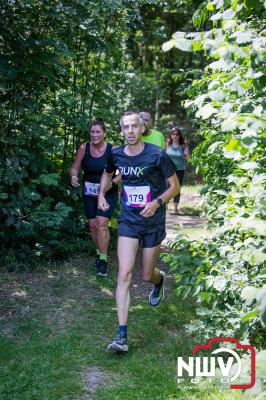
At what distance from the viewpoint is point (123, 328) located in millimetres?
4520

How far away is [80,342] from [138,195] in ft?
4.81

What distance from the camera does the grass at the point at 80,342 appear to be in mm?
3934

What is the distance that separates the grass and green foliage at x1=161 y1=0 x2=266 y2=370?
0.58 metres

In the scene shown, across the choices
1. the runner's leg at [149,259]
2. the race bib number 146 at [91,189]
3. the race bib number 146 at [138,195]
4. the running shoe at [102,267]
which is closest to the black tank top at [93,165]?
the race bib number 146 at [91,189]

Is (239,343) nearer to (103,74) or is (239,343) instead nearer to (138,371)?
(138,371)

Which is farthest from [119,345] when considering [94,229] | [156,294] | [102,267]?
[94,229]

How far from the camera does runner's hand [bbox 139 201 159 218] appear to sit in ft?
15.4

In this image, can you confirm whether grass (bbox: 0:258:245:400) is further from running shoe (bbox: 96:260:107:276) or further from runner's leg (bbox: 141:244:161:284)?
runner's leg (bbox: 141:244:161:284)

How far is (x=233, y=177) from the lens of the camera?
12.3 feet

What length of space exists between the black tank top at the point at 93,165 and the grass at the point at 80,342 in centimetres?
124

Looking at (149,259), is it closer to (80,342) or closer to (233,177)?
(80,342)

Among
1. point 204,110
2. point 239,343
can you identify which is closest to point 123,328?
point 239,343

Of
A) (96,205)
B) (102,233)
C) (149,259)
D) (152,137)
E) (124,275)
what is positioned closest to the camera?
(124,275)

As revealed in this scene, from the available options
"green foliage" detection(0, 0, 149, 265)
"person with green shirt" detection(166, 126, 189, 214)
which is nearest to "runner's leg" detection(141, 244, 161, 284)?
"green foliage" detection(0, 0, 149, 265)
